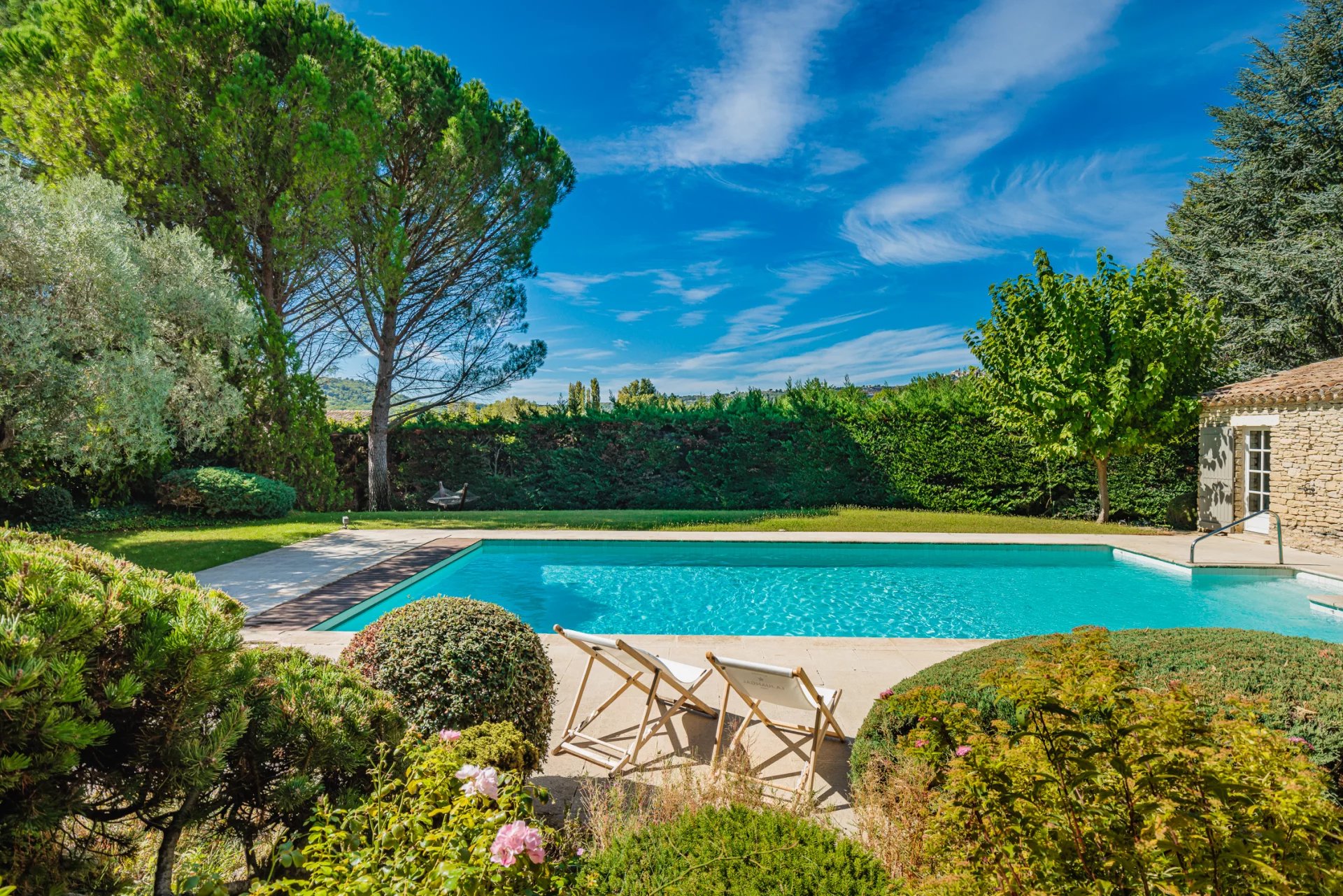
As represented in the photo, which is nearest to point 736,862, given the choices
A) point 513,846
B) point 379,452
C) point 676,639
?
point 513,846

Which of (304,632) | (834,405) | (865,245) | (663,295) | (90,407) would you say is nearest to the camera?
(304,632)

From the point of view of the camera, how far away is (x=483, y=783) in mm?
1905

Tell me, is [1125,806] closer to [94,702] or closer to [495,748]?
[495,748]

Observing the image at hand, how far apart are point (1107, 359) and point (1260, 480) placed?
348cm

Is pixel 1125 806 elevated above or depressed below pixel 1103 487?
below

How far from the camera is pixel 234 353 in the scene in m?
13.2

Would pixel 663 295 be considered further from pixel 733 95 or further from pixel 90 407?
pixel 90 407

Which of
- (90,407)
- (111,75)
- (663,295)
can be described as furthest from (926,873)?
(663,295)

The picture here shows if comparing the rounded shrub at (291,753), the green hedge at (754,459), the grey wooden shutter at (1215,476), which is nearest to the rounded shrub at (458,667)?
the rounded shrub at (291,753)

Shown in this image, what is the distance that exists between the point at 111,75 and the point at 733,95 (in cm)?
1276

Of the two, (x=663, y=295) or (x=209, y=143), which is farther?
(x=663, y=295)

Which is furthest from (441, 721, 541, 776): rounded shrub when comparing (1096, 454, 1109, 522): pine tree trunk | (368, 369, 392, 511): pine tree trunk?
(368, 369, 392, 511): pine tree trunk

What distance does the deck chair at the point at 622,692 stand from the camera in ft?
11.8

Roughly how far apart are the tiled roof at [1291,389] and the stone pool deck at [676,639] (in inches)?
103
